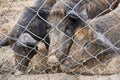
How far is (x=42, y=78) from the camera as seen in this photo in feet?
12.2

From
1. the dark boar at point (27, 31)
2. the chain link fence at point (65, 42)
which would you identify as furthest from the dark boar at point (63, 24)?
the dark boar at point (27, 31)

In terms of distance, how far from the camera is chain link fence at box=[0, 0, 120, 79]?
3570 mm

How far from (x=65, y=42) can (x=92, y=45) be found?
0.28 metres

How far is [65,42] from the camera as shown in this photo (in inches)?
146

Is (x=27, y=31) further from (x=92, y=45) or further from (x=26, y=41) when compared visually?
(x=92, y=45)

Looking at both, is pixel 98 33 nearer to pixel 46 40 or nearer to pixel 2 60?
pixel 46 40

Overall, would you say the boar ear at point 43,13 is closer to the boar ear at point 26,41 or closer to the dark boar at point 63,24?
the dark boar at point 63,24

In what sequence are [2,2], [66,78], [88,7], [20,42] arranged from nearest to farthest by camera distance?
[20,42]
[66,78]
[88,7]
[2,2]

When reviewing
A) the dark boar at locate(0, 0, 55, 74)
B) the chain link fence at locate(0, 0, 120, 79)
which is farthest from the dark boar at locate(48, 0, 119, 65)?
the dark boar at locate(0, 0, 55, 74)

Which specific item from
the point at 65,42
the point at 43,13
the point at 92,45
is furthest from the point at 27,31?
the point at 92,45

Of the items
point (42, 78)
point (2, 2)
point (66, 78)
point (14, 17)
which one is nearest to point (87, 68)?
point (66, 78)

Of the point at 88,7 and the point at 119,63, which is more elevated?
the point at 88,7

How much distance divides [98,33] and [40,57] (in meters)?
0.89

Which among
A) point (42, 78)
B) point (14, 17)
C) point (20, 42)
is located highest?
point (14, 17)
